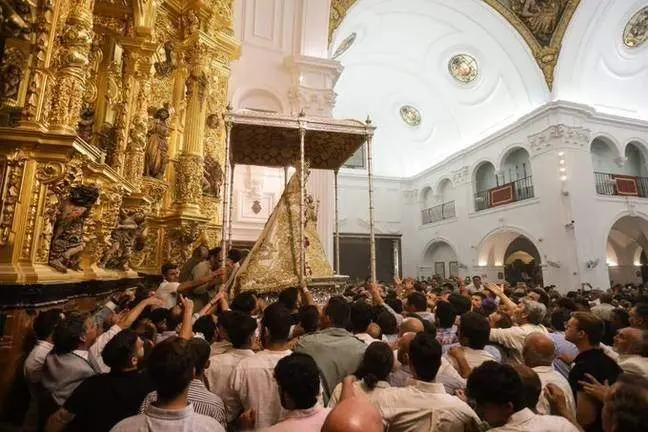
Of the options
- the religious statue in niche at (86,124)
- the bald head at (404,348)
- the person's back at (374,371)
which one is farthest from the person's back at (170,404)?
the religious statue in niche at (86,124)

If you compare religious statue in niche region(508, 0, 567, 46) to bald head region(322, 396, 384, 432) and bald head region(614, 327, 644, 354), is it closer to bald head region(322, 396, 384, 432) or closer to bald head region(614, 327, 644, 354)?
bald head region(614, 327, 644, 354)

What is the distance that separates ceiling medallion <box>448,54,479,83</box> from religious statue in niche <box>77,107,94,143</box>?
15334 mm

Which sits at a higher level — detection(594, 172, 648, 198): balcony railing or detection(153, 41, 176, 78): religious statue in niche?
detection(153, 41, 176, 78): religious statue in niche

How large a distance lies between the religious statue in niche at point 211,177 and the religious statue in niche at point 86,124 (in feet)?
10.4

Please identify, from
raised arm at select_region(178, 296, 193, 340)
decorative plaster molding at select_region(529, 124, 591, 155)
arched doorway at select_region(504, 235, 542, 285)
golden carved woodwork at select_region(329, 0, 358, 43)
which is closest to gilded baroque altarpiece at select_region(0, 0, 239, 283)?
raised arm at select_region(178, 296, 193, 340)

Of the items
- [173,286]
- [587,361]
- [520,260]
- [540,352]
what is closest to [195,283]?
[173,286]

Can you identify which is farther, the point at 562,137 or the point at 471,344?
the point at 562,137

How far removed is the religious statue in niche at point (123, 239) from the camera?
5367 mm

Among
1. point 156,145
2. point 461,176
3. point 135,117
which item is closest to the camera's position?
point 135,117

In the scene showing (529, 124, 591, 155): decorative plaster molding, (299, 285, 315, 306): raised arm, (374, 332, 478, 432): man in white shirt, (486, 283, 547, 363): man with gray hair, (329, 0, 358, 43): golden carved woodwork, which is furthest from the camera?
(529, 124, 591, 155): decorative plaster molding

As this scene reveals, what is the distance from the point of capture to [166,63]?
7.56 metres

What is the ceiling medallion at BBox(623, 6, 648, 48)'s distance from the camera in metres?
13.8

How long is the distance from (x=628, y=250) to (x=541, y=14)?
36.7ft

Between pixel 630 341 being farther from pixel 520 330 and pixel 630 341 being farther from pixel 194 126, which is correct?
pixel 194 126
